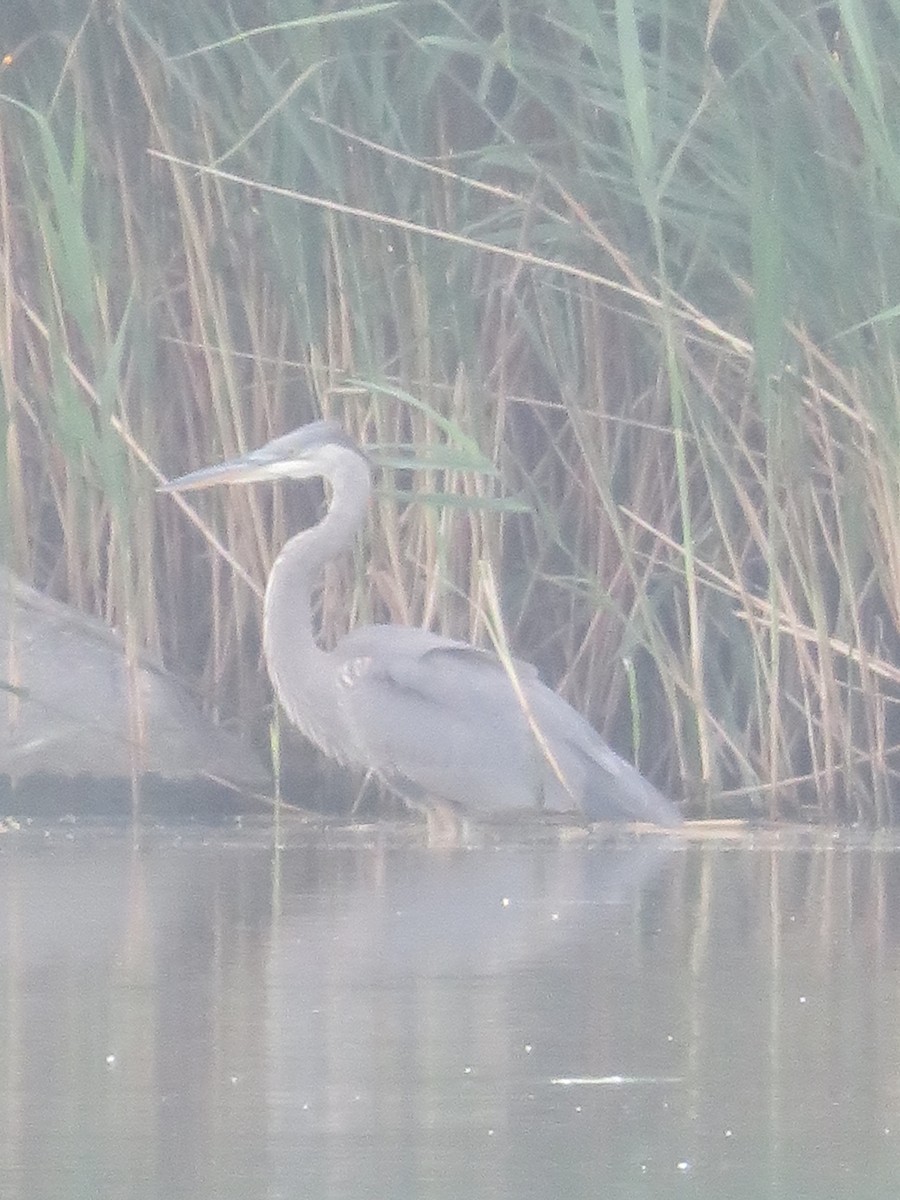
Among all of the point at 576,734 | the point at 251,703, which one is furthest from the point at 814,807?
the point at 251,703

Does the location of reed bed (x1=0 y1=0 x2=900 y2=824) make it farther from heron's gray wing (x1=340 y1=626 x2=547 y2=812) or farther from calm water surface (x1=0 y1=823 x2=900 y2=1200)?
calm water surface (x1=0 y1=823 x2=900 y2=1200)

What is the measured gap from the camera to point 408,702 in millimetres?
6227

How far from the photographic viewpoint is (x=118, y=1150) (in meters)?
2.97

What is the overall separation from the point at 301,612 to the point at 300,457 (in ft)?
1.09

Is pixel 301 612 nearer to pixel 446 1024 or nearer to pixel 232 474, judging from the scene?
pixel 232 474

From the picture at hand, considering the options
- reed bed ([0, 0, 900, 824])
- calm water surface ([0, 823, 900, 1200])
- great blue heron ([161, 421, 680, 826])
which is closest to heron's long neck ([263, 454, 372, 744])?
great blue heron ([161, 421, 680, 826])

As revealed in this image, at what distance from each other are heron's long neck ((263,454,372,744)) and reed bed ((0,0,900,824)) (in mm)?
138

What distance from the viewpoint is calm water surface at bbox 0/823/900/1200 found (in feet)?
9.59

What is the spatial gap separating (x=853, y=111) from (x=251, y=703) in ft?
6.37

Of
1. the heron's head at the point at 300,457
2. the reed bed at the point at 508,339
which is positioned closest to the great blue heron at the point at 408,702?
the heron's head at the point at 300,457

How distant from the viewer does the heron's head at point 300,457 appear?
5.98 m

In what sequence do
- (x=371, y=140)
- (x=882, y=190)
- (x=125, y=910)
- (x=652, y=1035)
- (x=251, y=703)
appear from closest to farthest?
(x=652, y=1035), (x=125, y=910), (x=882, y=190), (x=371, y=140), (x=251, y=703)

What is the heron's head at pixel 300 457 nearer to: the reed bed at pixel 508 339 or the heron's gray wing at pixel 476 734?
the reed bed at pixel 508 339

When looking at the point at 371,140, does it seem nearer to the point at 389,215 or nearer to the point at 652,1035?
the point at 389,215
